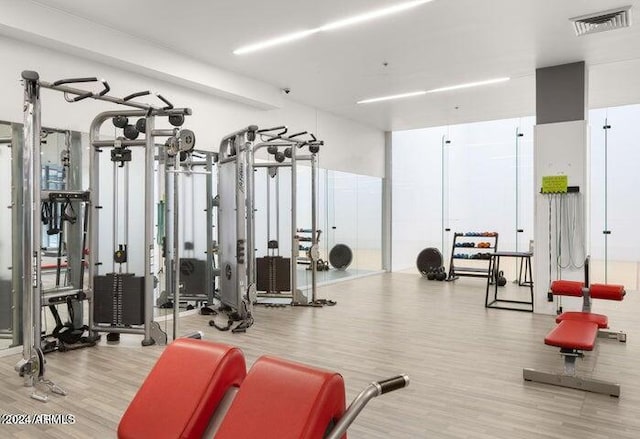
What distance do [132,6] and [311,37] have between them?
5.76ft

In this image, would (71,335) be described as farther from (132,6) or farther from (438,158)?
(438,158)

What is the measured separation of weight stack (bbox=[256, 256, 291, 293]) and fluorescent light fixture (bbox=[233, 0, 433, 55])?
2.77m

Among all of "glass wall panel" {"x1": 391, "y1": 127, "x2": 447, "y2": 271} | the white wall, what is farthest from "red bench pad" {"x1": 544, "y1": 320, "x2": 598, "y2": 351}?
"glass wall panel" {"x1": 391, "y1": 127, "x2": 447, "y2": 271}

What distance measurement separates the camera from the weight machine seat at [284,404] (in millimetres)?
1287

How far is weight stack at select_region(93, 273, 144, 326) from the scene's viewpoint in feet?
14.4

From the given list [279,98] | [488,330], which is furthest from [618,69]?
[279,98]

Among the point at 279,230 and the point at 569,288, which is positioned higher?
the point at 279,230

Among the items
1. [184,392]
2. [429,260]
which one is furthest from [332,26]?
[429,260]

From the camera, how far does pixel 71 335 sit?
427 centimetres

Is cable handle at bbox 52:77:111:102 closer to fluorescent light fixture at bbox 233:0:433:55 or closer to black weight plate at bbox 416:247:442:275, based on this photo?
fluorescent light fixture at bbox 233:0:433:55

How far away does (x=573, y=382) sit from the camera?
3205mm

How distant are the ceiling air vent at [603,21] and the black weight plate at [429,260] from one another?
200 inches

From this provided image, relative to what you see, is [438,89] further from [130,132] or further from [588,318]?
[130,132]

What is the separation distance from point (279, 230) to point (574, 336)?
15.1ft
